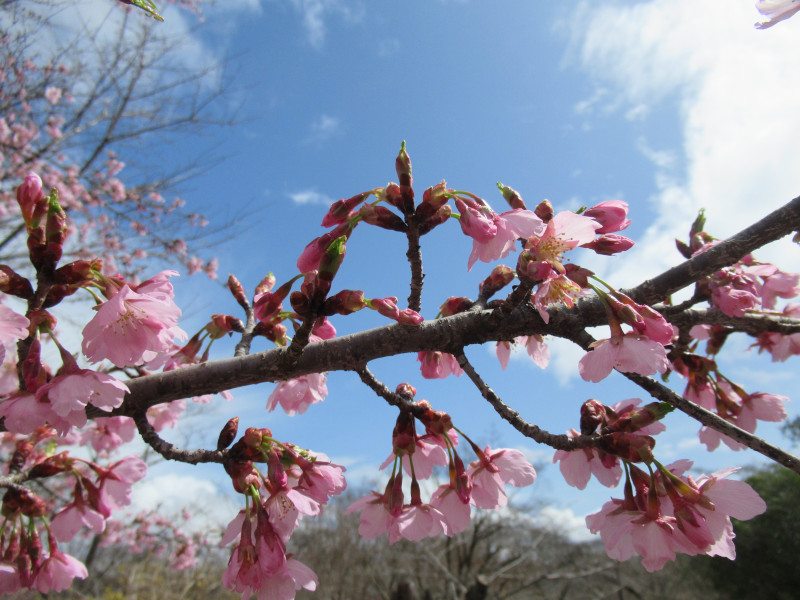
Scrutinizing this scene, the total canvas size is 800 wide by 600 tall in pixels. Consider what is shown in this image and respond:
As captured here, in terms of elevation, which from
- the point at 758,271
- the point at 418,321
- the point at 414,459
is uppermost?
the point at 758,271

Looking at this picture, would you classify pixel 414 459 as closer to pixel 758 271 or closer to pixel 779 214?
pixel 779 214

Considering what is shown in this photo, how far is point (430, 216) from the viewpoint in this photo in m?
1.13

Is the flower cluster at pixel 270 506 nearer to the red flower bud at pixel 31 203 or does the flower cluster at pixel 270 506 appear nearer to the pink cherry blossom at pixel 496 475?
the pink cherry blossom at pixel 496 475

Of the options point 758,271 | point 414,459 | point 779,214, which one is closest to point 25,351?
point 414,459

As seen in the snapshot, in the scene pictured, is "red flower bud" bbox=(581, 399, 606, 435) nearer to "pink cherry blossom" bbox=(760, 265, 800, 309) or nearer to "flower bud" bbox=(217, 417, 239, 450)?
"flower bud" bbox=(217, 417, 239, 450)

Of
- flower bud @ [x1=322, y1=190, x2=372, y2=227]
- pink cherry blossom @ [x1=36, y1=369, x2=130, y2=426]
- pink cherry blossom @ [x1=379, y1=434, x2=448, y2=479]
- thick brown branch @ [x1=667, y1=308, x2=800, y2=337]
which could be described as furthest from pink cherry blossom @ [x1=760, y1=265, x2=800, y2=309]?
pink cherry blossom @ [x1=36, y1=369, x2=130, y2=426]

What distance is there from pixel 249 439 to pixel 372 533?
20.6 inches

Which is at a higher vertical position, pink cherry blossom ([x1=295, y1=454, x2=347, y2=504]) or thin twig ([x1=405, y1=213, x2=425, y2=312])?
thin twig ([x1=405, y1=213, x2=425, y2=312])

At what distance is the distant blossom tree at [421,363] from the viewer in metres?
0.95

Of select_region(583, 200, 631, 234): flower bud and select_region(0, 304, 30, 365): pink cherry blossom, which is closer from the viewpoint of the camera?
select_region(0, 304, 30, 365): pink cherry blossom

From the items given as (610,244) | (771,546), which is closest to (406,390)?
(610,244)

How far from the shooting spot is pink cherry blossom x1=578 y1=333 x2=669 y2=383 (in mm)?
912

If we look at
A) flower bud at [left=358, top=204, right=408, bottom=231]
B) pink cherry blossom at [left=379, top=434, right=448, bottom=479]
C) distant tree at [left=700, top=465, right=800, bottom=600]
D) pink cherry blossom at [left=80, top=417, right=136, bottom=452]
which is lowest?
distant tree at [left=700, top=465, right=800, bottom=600]

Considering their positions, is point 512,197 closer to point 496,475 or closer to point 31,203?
point 496,475
